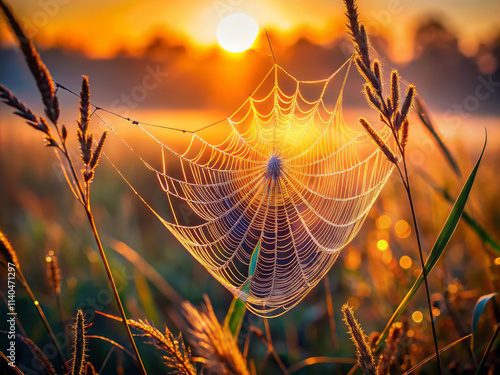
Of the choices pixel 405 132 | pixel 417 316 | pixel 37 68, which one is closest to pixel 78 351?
pixel 37 68

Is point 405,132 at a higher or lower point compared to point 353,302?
higher

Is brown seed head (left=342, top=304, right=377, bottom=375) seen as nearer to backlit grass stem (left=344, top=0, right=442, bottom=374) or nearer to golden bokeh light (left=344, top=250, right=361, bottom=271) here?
backlit grass stem (left=344, top=0, right=442, bottom=374)

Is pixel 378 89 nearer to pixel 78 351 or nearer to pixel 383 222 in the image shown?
pixel 78 351

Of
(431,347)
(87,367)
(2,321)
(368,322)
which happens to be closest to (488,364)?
(431,347)

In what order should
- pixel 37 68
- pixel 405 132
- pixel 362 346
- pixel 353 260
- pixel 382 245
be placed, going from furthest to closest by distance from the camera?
pixel 353 260, pixel 382 245, pixel 405 132, pixel 362 346, pixel 37 68

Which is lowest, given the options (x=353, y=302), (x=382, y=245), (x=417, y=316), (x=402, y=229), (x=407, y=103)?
(x=353, y=302)

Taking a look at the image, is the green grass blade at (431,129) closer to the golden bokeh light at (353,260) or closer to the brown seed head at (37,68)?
the brown seed head at (37,68)

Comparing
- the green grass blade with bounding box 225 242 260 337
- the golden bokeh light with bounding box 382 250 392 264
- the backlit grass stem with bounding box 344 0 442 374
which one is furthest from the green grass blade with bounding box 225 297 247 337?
the golden bokeh light with bounding box 382 250 392 264

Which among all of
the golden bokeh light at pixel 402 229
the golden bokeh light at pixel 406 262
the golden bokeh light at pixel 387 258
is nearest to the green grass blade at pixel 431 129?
the golden bokeh light at pixel 387 258
